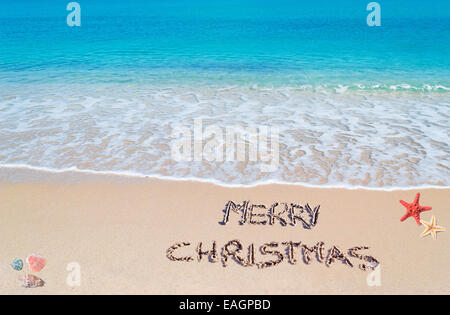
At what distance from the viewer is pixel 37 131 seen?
26.3 ft

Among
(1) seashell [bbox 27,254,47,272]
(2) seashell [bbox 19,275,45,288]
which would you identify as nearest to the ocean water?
(1) seashell [bbox 27,254,47,272]

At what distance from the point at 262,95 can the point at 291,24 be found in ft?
78.4

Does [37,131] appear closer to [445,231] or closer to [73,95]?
[73,95]

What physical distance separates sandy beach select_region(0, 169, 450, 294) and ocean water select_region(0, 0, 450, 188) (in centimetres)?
52

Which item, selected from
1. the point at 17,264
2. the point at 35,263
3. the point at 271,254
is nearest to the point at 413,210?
the point at 271,254

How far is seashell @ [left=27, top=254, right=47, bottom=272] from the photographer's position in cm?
382

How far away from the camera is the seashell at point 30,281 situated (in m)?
3.62

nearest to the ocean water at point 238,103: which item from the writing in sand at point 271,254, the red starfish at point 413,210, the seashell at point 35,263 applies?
the red starfish at point 413,210

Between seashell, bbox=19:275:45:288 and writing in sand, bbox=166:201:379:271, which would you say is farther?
writing in sand, bbox=166:201:379:271

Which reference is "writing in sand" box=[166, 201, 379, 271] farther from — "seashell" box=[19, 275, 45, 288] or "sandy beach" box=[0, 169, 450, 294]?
"seashell" box=[19, 275, 45, 288]

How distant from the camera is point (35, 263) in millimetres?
3830

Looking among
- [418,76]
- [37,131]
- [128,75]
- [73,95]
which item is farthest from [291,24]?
[37,131]

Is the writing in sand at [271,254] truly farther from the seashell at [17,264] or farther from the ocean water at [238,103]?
the ocean water at [238,103]

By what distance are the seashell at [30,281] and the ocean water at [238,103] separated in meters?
2.66
